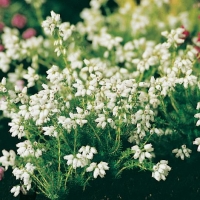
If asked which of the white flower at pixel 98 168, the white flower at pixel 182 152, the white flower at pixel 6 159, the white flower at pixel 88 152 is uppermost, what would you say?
the white flower at pixel 6 159

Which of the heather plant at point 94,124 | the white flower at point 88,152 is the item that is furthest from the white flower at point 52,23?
the white flower at point 88,152

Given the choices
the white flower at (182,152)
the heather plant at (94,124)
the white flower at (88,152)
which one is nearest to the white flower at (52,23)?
the heather plant at (94,124)

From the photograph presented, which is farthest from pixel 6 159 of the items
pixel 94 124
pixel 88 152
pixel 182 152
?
pixel 182 152

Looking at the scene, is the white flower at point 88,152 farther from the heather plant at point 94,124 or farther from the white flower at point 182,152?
the white flower at point 182,152

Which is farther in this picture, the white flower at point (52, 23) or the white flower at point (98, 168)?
the white flower at point (52, 23)

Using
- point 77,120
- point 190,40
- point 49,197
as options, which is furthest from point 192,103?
point 190,40

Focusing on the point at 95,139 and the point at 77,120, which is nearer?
the point at 77,120

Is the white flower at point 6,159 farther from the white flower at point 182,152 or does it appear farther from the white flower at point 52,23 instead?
the white flower at point 182,152

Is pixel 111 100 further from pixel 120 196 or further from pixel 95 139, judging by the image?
pixel 120 196

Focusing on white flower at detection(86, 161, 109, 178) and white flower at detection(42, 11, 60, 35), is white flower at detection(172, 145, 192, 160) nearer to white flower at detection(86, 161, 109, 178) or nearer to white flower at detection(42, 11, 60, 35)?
white flower at detection(86, 161, 109, 178)

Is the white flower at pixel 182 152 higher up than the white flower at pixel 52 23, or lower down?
lower down

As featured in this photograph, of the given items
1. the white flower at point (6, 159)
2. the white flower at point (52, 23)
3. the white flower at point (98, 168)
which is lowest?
the white flower at point (98, 168)
